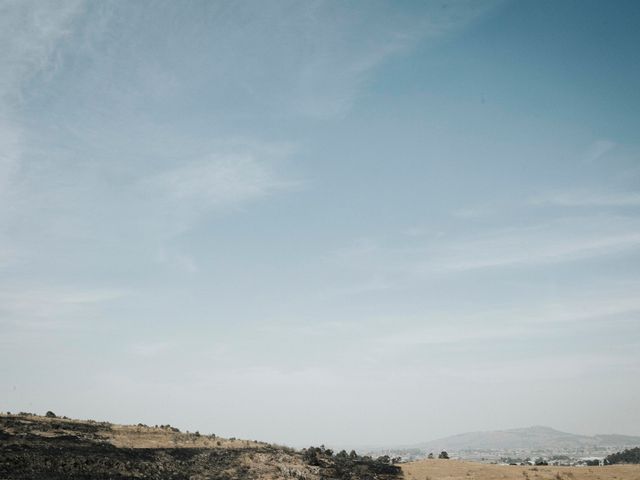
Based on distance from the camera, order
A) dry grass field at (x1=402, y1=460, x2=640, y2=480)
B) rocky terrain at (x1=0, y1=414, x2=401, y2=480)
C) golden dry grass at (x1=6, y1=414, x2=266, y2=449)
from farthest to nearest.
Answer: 1. dry grass field at (x1=402, y1=460, x2=640, y2=480)
2. golden dry grass at (x1=6, y1=414, x2=266, y2=449)
3. rocky terrain at (x1=0, y1=414, x2=401, y2=480)

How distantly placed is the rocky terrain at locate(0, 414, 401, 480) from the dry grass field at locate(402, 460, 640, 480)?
9.69ft

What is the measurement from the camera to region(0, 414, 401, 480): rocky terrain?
103 feet

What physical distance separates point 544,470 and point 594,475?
13.8ft

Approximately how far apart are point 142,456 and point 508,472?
3298 centimetres

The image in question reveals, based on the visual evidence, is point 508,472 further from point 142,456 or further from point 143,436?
point 143,436

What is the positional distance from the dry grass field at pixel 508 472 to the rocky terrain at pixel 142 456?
116 inches

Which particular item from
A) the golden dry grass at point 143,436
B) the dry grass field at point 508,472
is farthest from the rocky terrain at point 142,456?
the dry grass field at point 508,472

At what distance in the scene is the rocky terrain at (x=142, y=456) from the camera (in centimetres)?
3150

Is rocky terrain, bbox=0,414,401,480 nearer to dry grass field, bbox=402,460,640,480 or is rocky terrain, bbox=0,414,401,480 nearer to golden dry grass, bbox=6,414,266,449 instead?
golden dry grass, bbox=6,414,266,449

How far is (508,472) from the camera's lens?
43.0 metres

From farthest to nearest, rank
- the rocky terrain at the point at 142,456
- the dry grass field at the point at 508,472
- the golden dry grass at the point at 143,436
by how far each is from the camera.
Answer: the dry grass field at the point at 508,472
the golden dry grass at the point at 143,436
the rocky terrain at the point at 142,456

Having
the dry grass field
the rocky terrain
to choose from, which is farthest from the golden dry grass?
the dry grass field

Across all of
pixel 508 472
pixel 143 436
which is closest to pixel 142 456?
pixel 143 436

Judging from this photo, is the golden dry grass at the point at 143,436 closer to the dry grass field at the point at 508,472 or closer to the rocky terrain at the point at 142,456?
the rocky terrain at the point at 142,456
